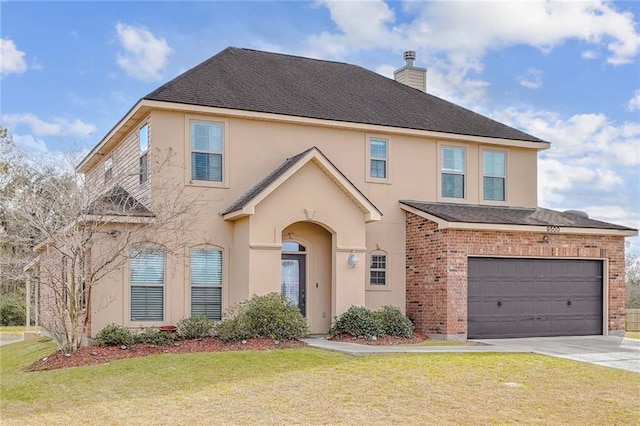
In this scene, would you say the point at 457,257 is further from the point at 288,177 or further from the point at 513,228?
the point at 288,177

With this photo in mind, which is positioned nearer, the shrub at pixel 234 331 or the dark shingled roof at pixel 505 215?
the shrub at pixel 234 331

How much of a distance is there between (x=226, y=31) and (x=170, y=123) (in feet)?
18.5

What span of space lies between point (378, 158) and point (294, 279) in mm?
4197

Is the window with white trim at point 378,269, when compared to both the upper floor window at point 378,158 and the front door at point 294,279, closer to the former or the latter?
the front door at point 294,279

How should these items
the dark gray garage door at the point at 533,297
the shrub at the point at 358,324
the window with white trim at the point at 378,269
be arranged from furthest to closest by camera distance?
the window with white trim at the point at 378,269, the dark gray garage door at the point at 533,297, the shrub at the point at 358,324

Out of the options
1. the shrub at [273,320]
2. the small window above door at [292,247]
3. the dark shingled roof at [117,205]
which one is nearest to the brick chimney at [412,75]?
the small window above door at [292,247]

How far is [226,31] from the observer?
73.3 ft

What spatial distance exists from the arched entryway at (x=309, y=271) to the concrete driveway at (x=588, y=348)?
414cm

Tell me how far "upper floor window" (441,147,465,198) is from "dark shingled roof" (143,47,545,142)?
65 centimetres

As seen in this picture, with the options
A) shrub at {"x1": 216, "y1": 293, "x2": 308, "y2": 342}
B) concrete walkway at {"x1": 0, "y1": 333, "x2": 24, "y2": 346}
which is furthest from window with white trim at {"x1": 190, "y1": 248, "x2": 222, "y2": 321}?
concrete walkway at {"x1": 0, "y1": 333, "x2": 24, "y2": 346}

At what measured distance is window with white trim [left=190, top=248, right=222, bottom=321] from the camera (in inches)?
710

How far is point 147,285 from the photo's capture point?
1752 cm

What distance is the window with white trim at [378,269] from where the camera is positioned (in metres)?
20.0

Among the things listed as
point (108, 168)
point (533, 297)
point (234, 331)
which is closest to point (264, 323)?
point (234, 331)
